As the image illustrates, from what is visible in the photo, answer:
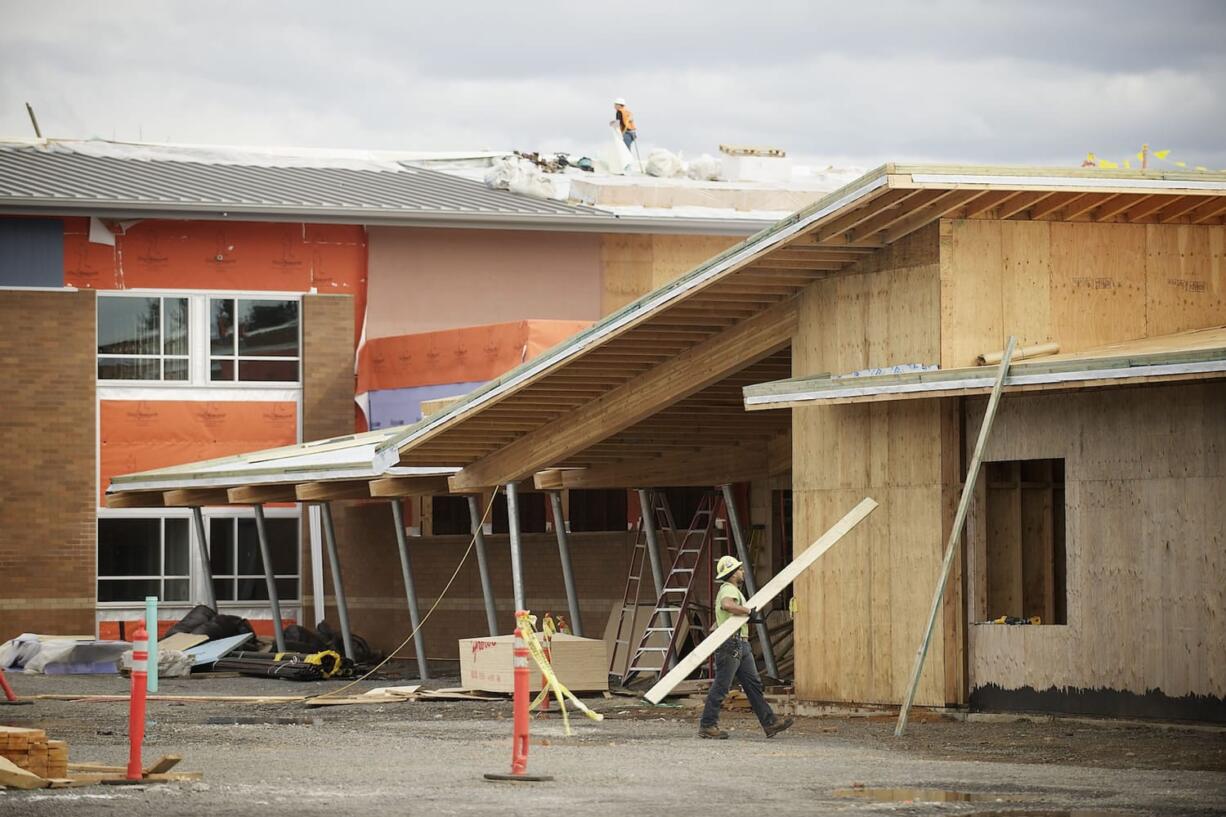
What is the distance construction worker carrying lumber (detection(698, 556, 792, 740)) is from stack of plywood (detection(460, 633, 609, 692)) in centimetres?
588

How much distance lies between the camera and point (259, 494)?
32.3 metres

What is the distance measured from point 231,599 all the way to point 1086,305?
2228 centimetres

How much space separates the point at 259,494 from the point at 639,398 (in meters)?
10.7

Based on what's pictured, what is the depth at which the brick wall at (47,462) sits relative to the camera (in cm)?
3622

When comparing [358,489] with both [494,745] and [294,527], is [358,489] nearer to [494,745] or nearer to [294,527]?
[294,527]

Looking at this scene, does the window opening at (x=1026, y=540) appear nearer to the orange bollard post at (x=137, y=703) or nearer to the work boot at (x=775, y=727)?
the work boot at (x=775, y=727)

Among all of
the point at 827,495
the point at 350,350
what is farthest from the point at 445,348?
the point at 827,495

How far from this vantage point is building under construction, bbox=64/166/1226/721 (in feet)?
58.3

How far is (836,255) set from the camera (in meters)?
20.4

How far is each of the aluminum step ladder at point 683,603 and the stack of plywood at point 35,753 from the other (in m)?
12.9

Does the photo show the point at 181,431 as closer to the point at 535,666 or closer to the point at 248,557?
the point at 248,557

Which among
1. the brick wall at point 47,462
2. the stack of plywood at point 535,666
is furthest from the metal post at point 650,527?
the brick wall at point 47,462

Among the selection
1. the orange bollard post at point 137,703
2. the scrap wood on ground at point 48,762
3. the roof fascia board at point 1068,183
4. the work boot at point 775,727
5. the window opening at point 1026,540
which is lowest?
the work boot at point 775,727

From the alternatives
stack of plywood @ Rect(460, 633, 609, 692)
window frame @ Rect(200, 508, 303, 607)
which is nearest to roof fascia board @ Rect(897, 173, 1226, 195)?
stack of plywood @ Rect(460, 633, 609, 692)
